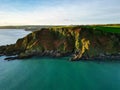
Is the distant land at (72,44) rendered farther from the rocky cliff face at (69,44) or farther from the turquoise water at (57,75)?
the turquoise water at (57,75)

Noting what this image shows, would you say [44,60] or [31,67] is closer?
[31,67]

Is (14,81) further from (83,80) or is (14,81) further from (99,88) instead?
(99,88)

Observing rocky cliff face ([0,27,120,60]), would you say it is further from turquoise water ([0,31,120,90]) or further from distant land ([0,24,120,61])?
turquoise water ([0,31,120,90])

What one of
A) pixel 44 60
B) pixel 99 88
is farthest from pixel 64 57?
pixel 99 88

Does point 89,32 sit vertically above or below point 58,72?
above

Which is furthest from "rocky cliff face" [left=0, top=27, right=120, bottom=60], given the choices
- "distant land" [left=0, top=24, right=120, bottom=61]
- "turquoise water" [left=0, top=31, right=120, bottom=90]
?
"turquoise water" [left=0, top=31, right=120, bottom=90]

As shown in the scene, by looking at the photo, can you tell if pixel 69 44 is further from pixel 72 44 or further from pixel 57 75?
pixel 57 75

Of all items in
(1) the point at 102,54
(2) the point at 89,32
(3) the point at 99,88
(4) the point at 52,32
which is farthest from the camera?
(4) the point at 52,32
